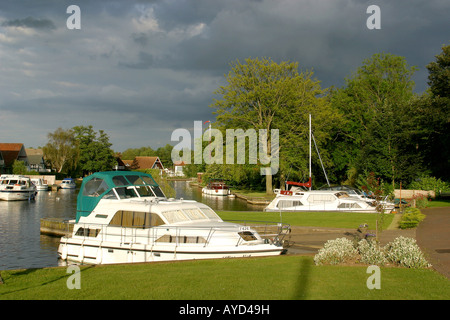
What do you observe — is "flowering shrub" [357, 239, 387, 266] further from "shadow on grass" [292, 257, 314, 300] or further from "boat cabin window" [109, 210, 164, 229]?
"boat cabin window" [109, 210, 164, 229]

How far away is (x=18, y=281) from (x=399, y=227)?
833 inches

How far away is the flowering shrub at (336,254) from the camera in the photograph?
13680 mm

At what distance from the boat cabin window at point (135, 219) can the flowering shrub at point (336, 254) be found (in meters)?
8.30

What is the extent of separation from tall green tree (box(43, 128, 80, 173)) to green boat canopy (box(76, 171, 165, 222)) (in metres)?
93.6

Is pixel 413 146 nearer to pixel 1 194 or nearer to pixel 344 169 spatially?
pixel 344 169

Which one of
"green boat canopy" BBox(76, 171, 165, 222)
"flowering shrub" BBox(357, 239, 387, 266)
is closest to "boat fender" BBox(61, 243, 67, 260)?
"green boat canopy" BBox(76, 171, 165, 222)

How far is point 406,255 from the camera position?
13.1 meters

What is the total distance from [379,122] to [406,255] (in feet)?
146

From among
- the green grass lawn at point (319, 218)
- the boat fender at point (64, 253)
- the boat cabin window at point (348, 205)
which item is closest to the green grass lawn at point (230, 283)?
the boat fender at point (64, 253)

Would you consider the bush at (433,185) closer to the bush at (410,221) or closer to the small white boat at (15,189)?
the bush at (410,221)

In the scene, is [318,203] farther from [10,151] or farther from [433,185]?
[10,151]

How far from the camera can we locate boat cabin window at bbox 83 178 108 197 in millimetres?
23016

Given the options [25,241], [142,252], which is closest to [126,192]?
[142,252]
